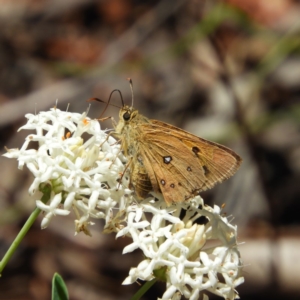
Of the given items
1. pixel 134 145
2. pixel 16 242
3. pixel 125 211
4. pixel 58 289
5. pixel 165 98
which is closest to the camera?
pixel 16 242

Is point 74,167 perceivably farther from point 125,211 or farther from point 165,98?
point 165,98

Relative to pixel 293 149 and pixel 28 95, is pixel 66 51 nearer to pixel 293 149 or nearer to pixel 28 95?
pixel 28 95

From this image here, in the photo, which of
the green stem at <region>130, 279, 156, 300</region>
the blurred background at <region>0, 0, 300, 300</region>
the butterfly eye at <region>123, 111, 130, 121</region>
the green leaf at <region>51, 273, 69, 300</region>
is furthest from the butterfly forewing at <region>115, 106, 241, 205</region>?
the blurred background at <region>0, 0, 300, 300</region>

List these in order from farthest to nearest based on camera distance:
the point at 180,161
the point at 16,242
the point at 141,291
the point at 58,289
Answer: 1. the point at 180,161
2. the point at 58,289
3. the point at 141,291
4. the point at 16,242

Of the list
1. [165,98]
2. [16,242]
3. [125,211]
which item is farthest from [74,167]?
[165,98]

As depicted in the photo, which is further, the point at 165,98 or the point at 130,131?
the point at 165,98

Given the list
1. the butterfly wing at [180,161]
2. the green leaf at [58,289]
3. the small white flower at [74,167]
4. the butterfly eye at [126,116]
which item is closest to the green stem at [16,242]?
the small white flower at [74,167]
